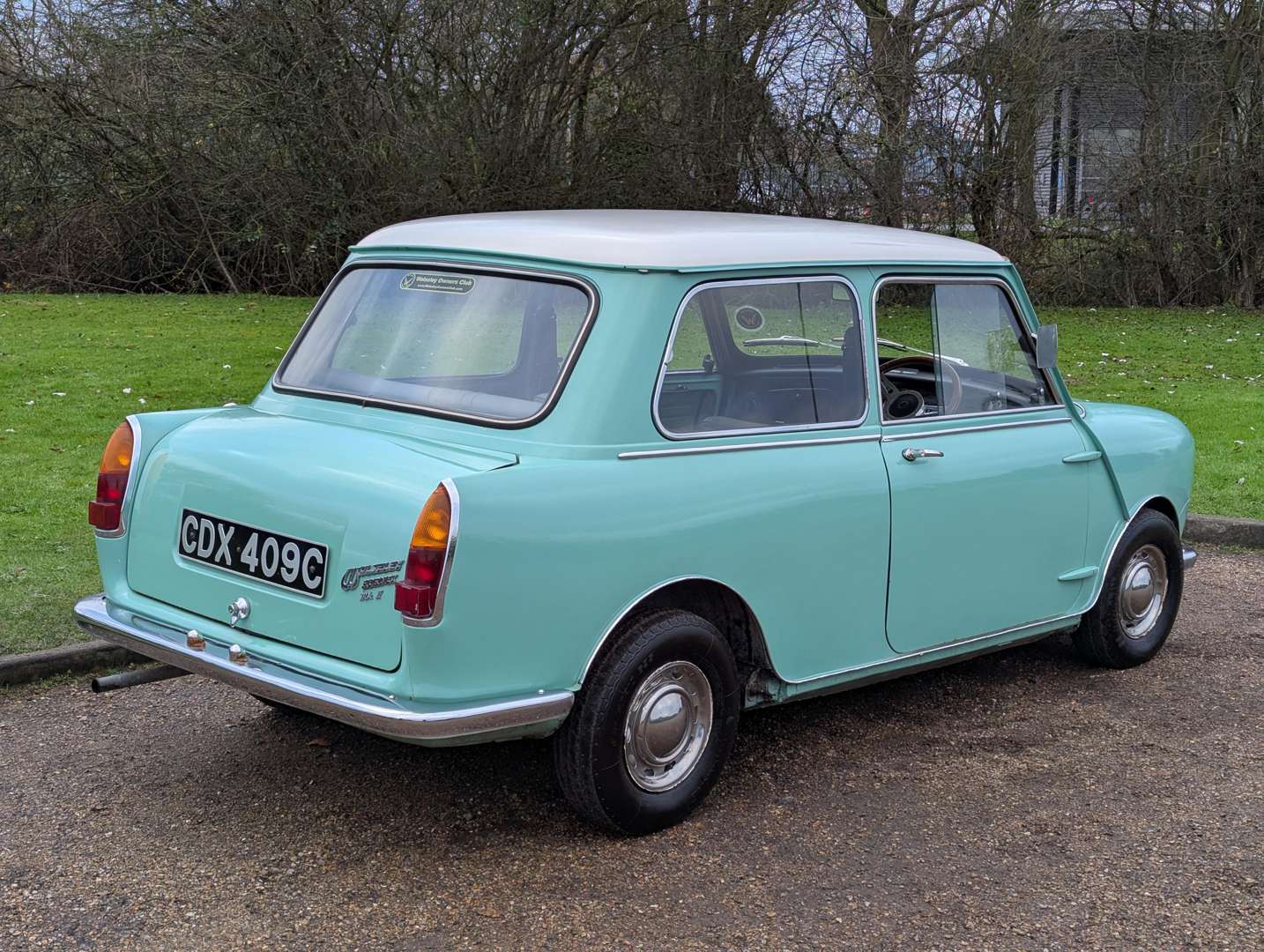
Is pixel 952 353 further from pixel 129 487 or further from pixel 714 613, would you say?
pixel 129 487

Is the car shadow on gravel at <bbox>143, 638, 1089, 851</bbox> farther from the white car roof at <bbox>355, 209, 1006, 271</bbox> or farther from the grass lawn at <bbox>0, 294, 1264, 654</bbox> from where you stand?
the white car roof at <bbox>355, 209, 1006, 271</bbox>

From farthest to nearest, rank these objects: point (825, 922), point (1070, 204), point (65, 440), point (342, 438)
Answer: point (1070, 204)
point (65, 440)
point (342, 438)
point (825, 922)

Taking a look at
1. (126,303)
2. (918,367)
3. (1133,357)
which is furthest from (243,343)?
(918,367)

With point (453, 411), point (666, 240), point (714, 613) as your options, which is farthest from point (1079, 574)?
point (453, 411)

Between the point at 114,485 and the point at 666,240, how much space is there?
1.83 m

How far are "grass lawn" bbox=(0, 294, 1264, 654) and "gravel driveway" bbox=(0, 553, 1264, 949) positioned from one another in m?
1.42

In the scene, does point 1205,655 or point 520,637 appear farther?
point 1205,655

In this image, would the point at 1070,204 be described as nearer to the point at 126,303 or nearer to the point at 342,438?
the point at 126,303

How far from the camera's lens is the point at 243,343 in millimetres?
14391

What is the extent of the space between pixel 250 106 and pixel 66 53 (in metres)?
2.47

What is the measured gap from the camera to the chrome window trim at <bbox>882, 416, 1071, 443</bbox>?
190 inches

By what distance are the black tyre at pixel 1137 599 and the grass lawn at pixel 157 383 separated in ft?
9.27

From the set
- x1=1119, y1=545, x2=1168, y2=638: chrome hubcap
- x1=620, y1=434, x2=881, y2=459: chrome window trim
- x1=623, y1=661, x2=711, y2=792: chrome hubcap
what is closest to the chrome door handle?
x1=620, y1=434, x2=881, y2=459: chrome window trim

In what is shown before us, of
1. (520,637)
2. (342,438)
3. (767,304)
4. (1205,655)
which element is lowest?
(1205,655)
